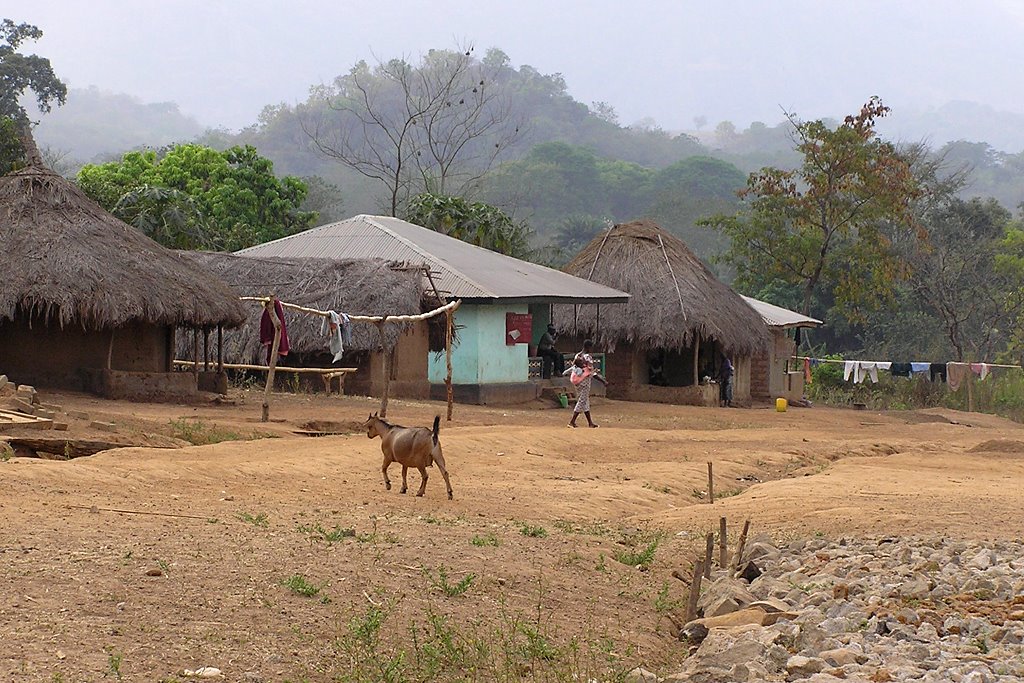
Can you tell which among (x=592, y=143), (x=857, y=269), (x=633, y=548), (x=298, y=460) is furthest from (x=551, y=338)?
(x=592, y=143)

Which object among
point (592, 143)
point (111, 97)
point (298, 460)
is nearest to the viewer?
point (298, 460)

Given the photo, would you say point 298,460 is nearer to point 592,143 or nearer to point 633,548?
point 633,548

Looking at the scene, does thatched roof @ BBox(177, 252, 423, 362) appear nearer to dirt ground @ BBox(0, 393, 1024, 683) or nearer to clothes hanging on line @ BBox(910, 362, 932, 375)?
dirt ground @ BBox(0, 393, 1024, 683)

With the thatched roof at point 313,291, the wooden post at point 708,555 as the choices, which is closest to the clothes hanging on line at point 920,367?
the thatched roof at point 313,291

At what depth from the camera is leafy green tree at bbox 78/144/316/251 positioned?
32.9 meters

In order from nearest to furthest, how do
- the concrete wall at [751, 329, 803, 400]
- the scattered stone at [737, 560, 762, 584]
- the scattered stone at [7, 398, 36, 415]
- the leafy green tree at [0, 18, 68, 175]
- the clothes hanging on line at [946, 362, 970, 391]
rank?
the scattered stone at [737, 560, 762, 584] < the scattered stone at [7, 398, 36, 415] < the clothes hanging on line at [946, 362, 970, 391] < the concrete wall at [751, 329, 803, 400] < the leafy green tree at [0, 18, 68, 175]

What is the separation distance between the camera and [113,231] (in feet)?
69.9

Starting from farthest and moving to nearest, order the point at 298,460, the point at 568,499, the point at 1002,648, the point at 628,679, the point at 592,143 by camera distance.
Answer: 1. the point at 592,143
2. the point at 298,460
3. the point at 568,499
4. the point at 1002,648
5. the point at 628,679

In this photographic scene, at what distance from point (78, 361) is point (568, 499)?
1118 centimetres

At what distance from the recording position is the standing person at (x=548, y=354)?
94.9 feet

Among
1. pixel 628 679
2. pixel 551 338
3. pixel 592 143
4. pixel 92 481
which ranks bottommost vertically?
pixel 628 679

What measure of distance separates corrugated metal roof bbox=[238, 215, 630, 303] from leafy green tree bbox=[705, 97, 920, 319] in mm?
9319

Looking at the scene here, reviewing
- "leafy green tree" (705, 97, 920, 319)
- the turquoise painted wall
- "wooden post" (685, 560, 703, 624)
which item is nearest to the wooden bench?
the turquoise painted wall

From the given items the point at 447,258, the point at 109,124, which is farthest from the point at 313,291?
the point at 109,124
